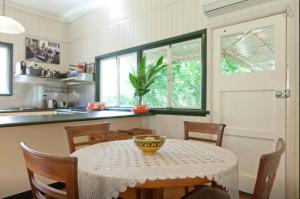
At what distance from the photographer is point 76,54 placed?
17.0 ft

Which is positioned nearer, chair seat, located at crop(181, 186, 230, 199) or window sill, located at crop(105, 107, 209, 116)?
chair seat, located at crop(181, 186, 230, 199)

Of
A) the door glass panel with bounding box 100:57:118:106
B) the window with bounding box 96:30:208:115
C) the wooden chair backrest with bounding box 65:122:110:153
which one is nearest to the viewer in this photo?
the wooden chair backrest with bounding box 65:122:110:153

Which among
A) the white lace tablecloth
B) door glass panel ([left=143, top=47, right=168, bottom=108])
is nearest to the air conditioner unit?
door glass panel ([left=143, top=47, right=168, bottom=108])

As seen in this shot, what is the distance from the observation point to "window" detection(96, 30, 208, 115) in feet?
9.95

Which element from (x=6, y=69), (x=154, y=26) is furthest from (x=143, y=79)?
(x=6, y=69)

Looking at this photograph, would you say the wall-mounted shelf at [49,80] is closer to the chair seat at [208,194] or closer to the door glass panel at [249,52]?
the door glass panel at [249,52]

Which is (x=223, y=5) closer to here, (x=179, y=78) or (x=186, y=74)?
(x=186, y=74)

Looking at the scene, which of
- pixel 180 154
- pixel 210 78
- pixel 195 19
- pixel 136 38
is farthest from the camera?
pixel 136 38

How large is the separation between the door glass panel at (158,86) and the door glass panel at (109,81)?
855 millimetres

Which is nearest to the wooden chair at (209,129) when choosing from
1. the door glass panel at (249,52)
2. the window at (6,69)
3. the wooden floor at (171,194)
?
the wooden floor at (171,194)

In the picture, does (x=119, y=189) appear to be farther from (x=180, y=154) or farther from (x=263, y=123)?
(x=263, y=123)

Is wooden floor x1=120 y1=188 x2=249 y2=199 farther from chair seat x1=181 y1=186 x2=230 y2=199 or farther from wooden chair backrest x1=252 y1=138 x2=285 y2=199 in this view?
wooden chair backrest x1=252 y1=138 x2=285 y2=199

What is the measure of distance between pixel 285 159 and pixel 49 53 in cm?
484

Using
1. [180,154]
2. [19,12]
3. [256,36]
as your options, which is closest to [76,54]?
[19,12]
